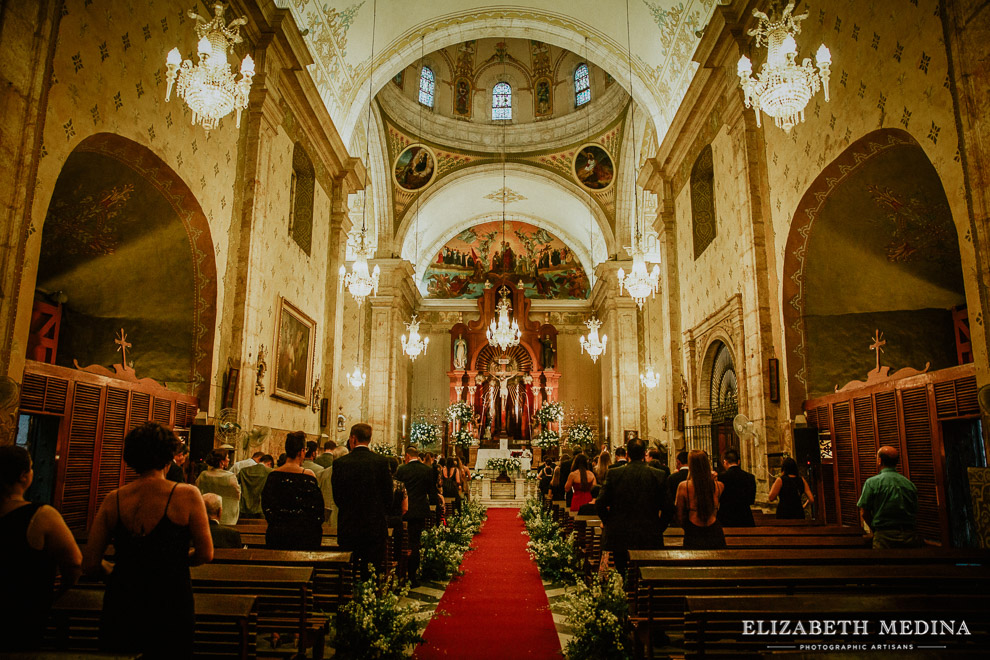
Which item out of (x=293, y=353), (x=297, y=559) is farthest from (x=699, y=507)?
(x=293, y=353)

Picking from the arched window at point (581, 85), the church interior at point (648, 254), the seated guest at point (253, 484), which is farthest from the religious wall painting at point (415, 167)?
the seated guest at point (253, 484)

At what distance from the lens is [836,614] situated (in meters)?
2.62

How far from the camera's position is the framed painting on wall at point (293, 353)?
1041 centimetres

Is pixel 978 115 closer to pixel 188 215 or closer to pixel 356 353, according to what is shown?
pixel 188 215

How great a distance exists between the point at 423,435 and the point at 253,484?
15817 mm

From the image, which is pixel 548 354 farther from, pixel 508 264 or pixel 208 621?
pixel 208 621

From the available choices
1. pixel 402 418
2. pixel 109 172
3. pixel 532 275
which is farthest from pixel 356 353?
pixel 109 172

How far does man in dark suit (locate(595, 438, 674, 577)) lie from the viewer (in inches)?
189

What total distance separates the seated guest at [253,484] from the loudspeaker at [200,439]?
1.38 metres

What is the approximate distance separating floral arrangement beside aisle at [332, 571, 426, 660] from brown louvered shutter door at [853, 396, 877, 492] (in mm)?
5764

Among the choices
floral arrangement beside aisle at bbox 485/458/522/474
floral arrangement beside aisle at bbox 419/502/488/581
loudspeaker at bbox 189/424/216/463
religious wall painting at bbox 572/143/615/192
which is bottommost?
floral arrangement beside aisle at bbox 419/502/488/581

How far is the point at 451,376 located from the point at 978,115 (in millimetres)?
21311

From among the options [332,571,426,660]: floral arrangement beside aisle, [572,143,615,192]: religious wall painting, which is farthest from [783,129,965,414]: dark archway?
[572,143,615,192]: religious wall painting

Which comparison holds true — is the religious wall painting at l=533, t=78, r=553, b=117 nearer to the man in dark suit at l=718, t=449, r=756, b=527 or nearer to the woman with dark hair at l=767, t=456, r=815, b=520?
the woman with dark hair at l=767, t=456, r=815, b=520
